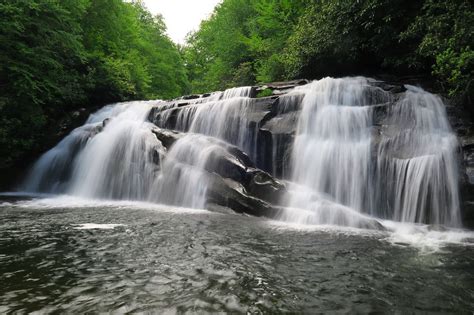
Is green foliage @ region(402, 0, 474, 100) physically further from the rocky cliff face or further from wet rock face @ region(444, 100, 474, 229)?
the rocky cliff face

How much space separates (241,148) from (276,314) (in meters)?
7.69

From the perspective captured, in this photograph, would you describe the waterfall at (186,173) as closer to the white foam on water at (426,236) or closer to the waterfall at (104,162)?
the waterfall at (104,162)

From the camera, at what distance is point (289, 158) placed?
9523mm

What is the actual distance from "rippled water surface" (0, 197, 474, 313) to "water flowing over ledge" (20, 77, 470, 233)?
5.66 ft

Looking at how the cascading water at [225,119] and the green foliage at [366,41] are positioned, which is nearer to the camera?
the green foliage at [366,41]

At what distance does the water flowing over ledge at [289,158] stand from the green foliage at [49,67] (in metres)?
1.60

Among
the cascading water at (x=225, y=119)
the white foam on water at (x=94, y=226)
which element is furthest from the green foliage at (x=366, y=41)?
the white foam on water at (x=94, y=226)

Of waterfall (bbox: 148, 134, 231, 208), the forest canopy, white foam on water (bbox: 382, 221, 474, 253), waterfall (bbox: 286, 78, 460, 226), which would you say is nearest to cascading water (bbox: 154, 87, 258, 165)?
waterfall (bbox: 148, 134, 231, 208)

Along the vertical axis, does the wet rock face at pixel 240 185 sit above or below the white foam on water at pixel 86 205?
above

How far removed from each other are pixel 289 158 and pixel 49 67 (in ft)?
34.6

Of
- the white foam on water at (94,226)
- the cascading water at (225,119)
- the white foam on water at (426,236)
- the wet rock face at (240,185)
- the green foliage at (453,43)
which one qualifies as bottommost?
the white foam on water at (94,226)

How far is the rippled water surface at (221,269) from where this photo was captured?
3.29 m

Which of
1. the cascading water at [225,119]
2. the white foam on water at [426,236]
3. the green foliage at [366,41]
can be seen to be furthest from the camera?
the cascading water at [225,119]

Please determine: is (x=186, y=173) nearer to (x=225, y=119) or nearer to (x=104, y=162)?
(x=225, y=119)
